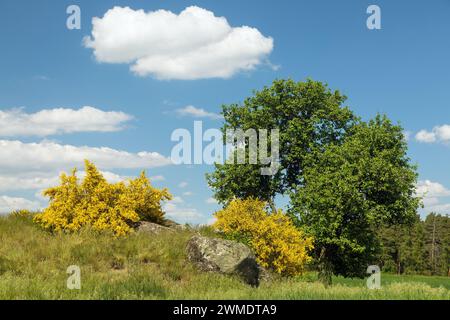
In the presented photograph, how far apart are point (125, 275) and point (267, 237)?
8.13m

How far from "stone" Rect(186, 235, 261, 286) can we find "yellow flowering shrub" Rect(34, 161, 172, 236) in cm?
415

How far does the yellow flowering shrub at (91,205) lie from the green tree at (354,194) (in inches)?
489

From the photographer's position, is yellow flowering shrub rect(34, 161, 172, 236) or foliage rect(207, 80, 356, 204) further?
foliage rect(207, 80, 356, 204)

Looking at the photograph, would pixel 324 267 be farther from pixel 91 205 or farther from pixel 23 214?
pixel 23 214

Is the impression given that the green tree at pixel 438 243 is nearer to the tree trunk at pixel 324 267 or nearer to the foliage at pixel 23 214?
the tree trunk at pixel 324 267

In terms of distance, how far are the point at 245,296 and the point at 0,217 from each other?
17.7 meters

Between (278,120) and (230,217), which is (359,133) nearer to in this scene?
(278,120)

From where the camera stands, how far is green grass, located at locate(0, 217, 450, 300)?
1375 centimetres

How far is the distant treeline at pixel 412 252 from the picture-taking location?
10490 centimetres

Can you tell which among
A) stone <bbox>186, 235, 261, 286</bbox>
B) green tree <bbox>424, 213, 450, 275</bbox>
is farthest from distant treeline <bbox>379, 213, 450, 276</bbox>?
stone <bbox>186, 235, 261, 286</bbox>

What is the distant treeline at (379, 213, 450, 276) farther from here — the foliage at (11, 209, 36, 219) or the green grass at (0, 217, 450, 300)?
the green grass at (0, 217, 450, 300)

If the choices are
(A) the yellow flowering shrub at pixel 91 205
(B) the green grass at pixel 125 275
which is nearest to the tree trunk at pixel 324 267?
(B) the green grass at pixel 125 275
